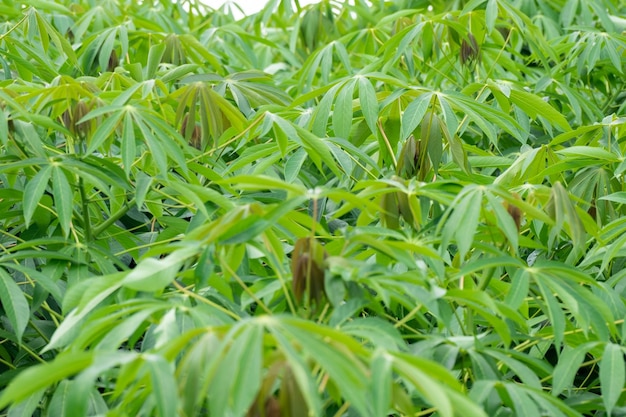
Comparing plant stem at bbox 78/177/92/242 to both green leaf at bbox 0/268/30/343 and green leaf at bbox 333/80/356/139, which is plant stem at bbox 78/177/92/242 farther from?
green leaf at bbox 333/80/356/139

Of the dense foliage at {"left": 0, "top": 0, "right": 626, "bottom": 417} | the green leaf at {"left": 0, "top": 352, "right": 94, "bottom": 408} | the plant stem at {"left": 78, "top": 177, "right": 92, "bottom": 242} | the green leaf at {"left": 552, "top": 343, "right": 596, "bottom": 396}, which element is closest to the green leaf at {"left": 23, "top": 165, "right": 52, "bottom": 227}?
the dense foliage at {"left": 0, "top": 0, "right": 626, "bottom": 417}

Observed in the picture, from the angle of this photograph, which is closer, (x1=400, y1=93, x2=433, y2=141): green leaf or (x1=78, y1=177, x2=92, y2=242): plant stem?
(x1=78, y1=177, x2=92, y2=242): plant stem

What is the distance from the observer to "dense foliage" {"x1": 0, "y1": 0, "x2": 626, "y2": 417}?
1.04 m

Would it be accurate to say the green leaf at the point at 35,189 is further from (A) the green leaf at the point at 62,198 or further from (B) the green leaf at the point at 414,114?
(B) the green leaf at the point at 414,114

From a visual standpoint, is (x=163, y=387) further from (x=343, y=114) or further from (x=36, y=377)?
(x=343, y=114)

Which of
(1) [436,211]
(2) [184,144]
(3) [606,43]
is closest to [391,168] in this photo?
(1) [436,211]

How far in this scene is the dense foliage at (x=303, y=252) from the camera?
1043 millimetres

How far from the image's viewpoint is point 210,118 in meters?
1.81

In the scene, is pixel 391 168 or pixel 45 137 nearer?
pixel 45 137

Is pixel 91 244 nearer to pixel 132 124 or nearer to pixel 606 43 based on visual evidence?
pixel 132 124

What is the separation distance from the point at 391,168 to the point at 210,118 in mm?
569

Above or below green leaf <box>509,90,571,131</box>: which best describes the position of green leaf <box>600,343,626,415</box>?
below

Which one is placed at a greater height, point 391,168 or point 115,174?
point 115,174

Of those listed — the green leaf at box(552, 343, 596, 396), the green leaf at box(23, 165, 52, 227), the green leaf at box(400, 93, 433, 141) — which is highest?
the green leaf at box(23, 165, 52, 227)
